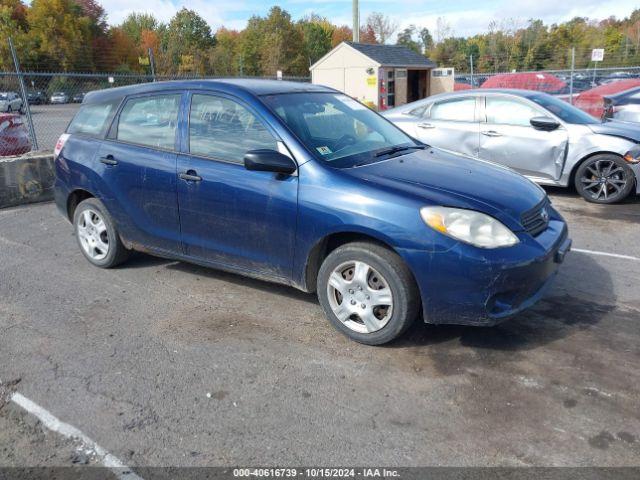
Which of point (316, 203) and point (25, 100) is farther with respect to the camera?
point (25, 100)

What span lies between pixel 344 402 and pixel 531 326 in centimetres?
164

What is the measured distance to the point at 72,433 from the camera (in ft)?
9.45

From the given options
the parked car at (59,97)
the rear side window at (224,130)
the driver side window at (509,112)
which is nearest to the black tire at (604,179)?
the driver side window at (509,112)

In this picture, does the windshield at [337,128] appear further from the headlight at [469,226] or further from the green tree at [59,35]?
the green tree at [59,35]

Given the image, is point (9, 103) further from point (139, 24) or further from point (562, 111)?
point (139, 24)

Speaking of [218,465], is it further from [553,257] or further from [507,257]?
[553,257]

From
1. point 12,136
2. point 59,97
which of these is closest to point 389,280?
point 12,136

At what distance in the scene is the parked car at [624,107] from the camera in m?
10.6

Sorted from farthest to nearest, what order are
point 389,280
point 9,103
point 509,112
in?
point 9,103
point 509,112
point 389,280

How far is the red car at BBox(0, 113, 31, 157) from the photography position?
972 centimetres

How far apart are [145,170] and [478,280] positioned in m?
2.83

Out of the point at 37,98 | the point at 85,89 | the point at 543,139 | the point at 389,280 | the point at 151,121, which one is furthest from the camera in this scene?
the point at 37,98

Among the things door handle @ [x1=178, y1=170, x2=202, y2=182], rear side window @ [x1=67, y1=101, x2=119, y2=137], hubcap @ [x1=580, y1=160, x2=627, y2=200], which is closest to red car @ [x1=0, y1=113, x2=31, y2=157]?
rear side window @ [x1=67, y1=101, x2=119, y2=137]

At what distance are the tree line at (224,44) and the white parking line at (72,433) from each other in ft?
87.8
